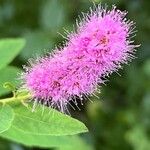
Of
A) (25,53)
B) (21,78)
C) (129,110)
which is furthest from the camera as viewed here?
(129,110)

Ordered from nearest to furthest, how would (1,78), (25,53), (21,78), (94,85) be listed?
(94,85) → (21,78) → (1,78) → (25,53)

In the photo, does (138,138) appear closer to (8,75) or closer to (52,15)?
(52,15)

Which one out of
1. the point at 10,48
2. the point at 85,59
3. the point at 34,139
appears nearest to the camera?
the point at 85,59

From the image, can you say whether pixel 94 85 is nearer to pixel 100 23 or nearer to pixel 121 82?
pixel 100 23

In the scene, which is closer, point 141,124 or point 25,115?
point 25,115

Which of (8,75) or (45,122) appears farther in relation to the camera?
(8,75)

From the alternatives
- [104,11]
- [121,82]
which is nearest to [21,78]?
[104,11]

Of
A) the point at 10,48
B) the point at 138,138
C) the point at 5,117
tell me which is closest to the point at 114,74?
the point at 138,138
